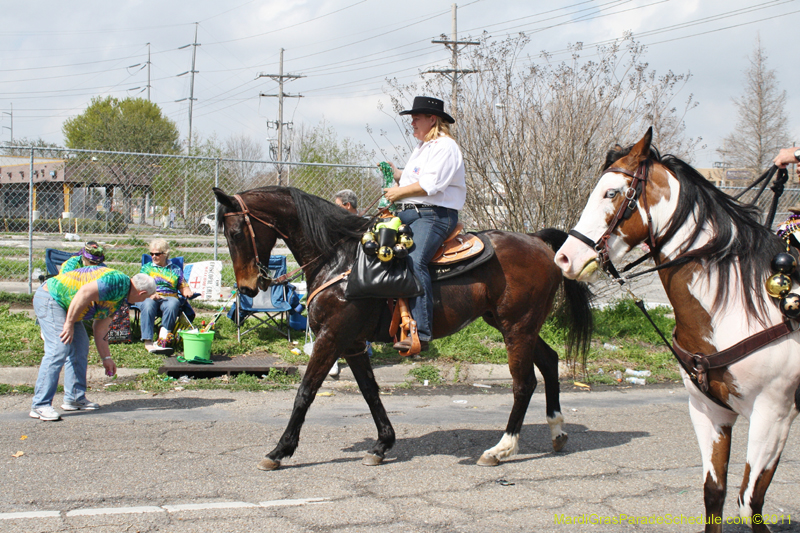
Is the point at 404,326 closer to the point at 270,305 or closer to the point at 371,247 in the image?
the point at 371,247

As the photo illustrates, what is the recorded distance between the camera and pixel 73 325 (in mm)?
6145

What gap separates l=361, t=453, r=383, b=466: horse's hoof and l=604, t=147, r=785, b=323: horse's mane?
108 inches

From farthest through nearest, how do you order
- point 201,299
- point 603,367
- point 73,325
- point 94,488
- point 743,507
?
1. point 201,299
2. point 603,367
3. point 73,325
4. point 94,488
5. point 743,507

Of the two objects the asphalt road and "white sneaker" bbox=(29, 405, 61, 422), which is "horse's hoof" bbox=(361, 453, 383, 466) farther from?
"white sneaker" bbox=(29, 405, 61, 422)

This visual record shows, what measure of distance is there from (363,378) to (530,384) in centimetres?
136

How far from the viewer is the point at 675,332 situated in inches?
136

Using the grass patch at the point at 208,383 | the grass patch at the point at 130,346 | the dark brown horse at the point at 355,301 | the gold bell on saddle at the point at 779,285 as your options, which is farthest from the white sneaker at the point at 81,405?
the gold bell on saddle at the point at 779,285

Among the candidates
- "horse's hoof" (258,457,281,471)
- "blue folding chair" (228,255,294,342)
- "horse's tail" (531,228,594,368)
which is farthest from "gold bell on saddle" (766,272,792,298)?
"blue folding chair" (228,255,294,342)

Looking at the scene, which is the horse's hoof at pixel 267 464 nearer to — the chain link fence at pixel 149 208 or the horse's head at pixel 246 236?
the horse's head at pixel 246 236

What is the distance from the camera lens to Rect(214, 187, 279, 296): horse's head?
506 centimetres

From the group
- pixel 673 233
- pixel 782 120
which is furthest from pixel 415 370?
pixel 782 120

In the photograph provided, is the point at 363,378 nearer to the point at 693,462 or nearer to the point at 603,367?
the point at 693,462

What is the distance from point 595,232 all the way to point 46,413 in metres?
5.10

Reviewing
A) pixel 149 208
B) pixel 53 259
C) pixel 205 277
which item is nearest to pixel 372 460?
pixel 205 277
